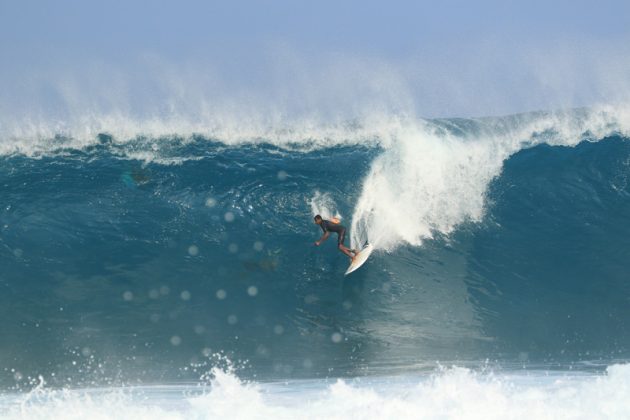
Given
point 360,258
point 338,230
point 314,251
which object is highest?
point 338,230

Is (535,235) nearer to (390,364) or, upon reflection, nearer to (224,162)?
(390,364)

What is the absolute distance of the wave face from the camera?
8430 mm

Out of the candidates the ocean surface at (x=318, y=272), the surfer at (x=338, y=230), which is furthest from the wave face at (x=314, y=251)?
the surfer at (x=338, y=230)

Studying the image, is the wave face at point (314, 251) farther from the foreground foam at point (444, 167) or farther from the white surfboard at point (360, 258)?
the white surfboard at point (360, 258)

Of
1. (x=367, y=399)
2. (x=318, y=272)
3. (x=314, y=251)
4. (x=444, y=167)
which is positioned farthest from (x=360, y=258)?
(x=444, y=167)

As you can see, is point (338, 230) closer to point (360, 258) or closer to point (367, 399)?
point (360, 258)

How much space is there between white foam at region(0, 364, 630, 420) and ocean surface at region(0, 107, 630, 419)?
1.4 inches

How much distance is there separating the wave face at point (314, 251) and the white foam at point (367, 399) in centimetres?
45

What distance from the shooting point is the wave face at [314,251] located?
8430 millimetres

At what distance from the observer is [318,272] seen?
9664 mm

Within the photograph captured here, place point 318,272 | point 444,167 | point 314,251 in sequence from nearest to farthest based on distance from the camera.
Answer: point 318,272 < point 314,251 < point 444,167

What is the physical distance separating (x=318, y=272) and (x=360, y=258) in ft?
2.38

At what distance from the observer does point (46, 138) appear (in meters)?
13.9

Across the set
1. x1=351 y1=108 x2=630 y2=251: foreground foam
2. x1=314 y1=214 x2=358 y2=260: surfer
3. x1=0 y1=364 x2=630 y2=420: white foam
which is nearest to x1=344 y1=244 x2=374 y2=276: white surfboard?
x1=314 y1=214 x2=358 y2=260: surfer
